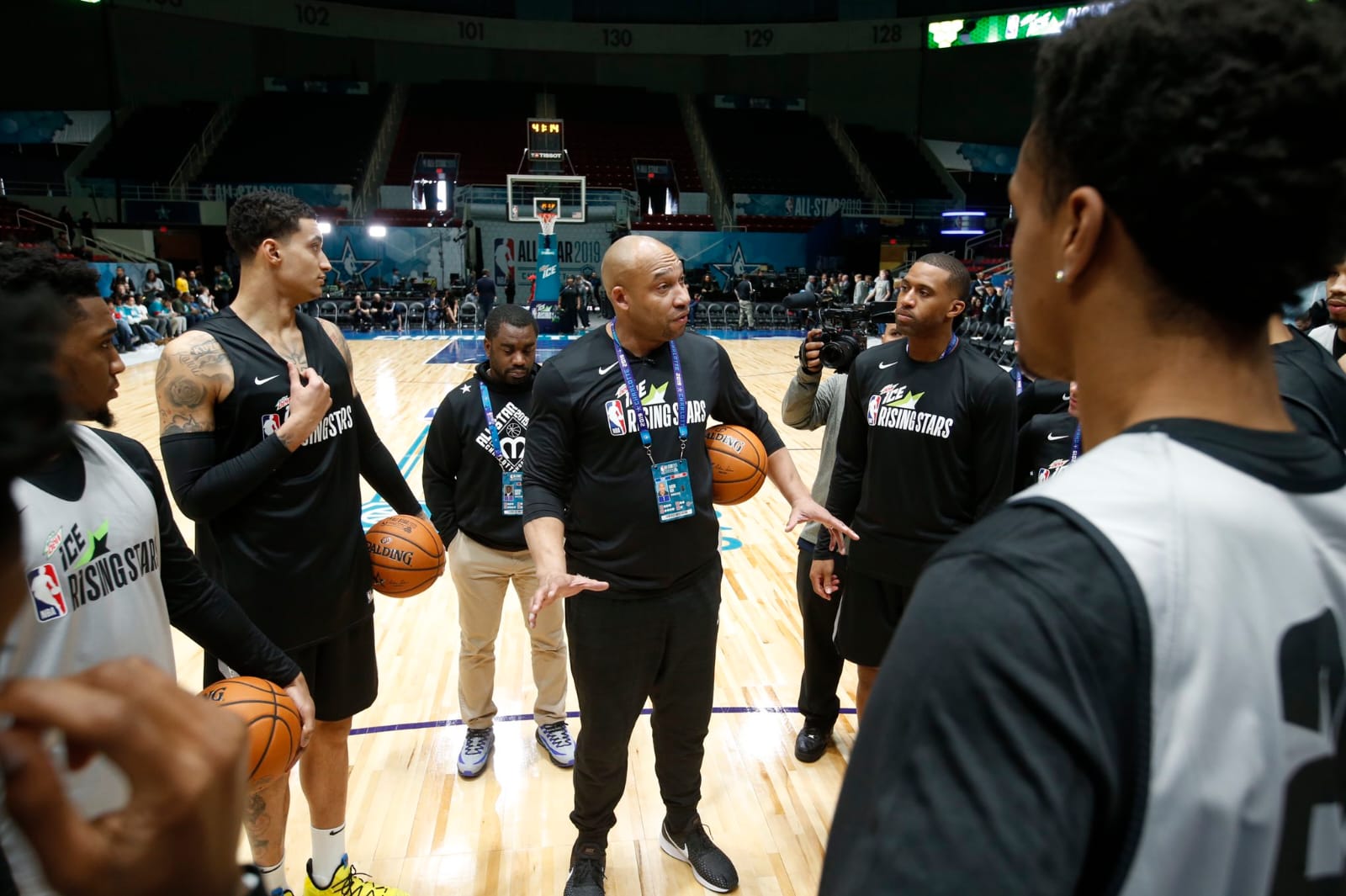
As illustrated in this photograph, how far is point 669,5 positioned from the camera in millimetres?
32125

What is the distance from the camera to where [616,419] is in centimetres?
278

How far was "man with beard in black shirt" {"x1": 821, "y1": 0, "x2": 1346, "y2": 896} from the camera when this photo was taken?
25.7 inches

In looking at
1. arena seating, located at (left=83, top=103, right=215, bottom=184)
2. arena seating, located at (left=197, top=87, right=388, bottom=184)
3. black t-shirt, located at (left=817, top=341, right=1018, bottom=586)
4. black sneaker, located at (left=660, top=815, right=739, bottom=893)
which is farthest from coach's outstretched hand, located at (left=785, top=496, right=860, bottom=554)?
arena seating, located at (left=197, top=87, right=388, bottom=184)

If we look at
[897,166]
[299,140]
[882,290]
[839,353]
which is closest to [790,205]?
[897,166]

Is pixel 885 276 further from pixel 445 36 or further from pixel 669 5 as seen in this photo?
pixel 445 36

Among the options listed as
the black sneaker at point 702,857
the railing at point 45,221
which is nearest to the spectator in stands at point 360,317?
the railing at point 45,221

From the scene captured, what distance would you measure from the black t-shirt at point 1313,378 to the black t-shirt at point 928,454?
0.89 m

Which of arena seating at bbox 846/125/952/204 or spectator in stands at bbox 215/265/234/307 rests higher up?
arena seating at bbox 846/125/952/204

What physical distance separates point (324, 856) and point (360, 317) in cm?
2063

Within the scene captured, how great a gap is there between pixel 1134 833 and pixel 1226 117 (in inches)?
23.1

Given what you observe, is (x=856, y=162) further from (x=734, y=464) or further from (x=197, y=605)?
(x=197, y=605)

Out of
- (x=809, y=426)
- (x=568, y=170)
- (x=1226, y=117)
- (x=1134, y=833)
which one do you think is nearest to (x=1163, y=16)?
(x=1226, y=117)

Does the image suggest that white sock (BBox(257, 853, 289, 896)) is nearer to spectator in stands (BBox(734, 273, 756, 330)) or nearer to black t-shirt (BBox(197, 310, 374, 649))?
black t-shirt (BBox(197, 310, 374, 649))

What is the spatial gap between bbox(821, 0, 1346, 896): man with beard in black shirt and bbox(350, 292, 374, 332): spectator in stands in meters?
22.7
